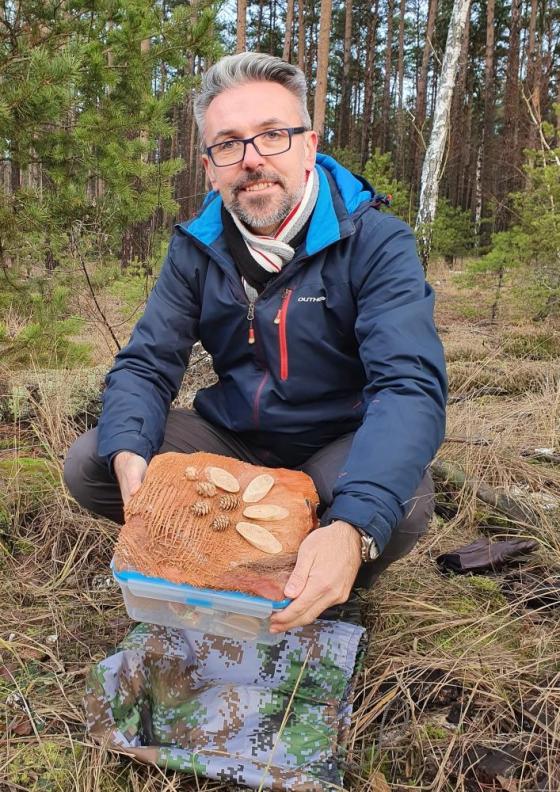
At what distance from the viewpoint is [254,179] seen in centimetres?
196

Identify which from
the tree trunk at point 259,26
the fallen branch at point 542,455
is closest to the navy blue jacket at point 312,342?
the fallen branch at point 542,455

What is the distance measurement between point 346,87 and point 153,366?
21.5 meters

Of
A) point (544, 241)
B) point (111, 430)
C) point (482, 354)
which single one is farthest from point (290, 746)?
point (544, 241)

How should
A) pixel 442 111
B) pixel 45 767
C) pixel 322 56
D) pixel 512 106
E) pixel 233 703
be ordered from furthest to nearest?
pixel 512 106 < pixel 322 56 < pixel 442 111 < pixel 233 703 < pixel 45 767

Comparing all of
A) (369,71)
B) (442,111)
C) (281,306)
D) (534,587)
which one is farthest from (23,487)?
(369,71)

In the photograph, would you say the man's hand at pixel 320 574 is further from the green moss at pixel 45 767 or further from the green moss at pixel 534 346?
the green moss at pixel 534 346

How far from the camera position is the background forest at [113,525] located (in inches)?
56.0

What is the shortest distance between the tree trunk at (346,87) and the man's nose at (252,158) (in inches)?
734

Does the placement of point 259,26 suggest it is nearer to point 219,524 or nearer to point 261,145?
point 261,145

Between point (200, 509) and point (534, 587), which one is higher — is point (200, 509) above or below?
above

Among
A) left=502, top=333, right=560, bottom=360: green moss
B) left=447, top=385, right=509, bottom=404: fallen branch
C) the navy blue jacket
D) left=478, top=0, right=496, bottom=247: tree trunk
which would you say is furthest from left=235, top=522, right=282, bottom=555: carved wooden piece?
left=478, top=0, right=496, bottom=247: tree trunk

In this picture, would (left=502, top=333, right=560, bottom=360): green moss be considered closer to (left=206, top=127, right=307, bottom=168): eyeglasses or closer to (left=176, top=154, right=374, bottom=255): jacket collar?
(left=176, top=154, right=374, bottom=255): jacket collar

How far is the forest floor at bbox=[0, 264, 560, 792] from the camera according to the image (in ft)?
4.50

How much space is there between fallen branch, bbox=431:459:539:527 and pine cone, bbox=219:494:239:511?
1.31 meters
